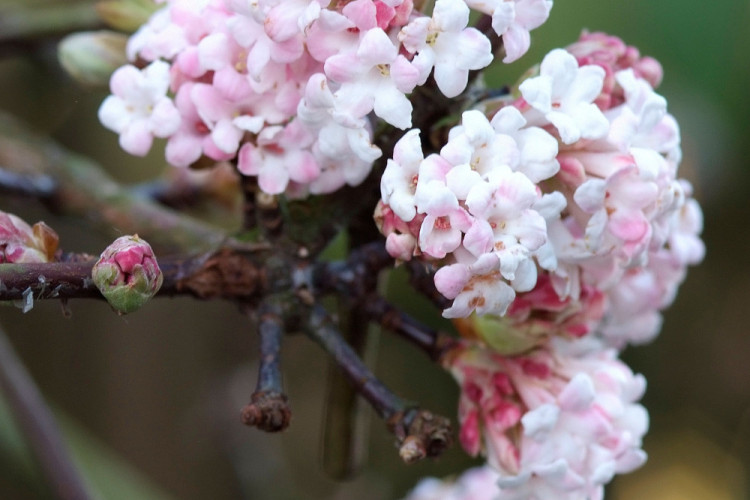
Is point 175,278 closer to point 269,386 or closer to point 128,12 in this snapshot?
point 269,386

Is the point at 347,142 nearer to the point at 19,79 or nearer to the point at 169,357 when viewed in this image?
the point at 19,79

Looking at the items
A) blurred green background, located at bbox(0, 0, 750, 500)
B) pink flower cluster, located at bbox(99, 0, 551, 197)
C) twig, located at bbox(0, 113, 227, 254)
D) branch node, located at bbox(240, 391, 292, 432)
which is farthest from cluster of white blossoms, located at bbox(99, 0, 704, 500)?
blurred green background, located at bbox(0, 0, 750, 500)

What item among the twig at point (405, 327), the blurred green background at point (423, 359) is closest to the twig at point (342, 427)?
the twig at point (405, 327)

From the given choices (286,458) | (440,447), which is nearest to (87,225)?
(440,447)

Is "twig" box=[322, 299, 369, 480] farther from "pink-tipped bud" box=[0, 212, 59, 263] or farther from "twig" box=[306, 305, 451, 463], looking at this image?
"pink-tipped bud" box=[0, 212, 59, 263]

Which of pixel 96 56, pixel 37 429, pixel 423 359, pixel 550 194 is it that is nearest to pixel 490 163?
pixel 550 194

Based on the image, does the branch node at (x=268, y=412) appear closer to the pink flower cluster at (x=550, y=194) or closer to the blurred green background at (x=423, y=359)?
the pink flower cluster at (x=550, y=194)
